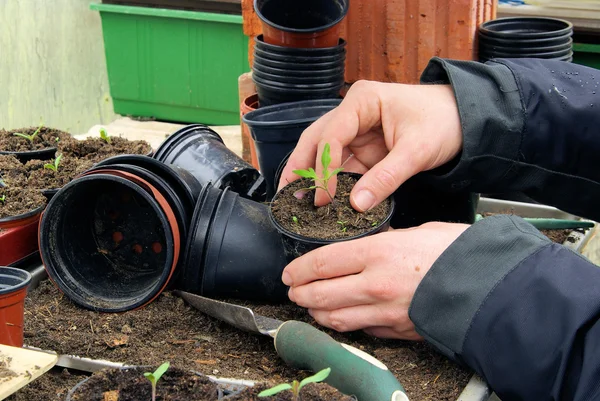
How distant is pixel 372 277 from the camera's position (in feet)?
4.02

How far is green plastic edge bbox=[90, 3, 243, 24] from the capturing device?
4.07 m

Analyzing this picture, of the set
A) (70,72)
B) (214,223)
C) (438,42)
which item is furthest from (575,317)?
(70,72)

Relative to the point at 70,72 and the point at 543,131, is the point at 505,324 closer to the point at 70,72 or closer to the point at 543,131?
the point at 543,131

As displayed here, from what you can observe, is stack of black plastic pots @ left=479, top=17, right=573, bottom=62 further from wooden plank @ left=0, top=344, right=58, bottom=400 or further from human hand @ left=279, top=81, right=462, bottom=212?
wooden plank @ left=0, top=344, right=58, bottom=400

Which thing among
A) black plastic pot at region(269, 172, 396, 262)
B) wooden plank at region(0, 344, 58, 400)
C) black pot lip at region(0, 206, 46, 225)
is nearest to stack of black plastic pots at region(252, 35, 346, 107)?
black pot lip at region(0, 206, 46, 225)

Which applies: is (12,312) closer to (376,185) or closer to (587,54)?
(376,185)

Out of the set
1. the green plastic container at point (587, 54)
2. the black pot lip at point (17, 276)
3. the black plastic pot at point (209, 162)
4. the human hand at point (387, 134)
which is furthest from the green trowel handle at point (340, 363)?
the green plastic container at point (587, 54)

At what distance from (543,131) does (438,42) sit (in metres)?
1.46

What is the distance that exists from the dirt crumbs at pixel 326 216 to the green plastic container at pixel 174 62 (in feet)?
9.28

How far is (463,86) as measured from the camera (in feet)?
4.96

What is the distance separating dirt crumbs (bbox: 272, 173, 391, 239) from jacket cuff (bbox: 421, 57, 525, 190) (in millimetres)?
237

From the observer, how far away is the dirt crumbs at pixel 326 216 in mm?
1329

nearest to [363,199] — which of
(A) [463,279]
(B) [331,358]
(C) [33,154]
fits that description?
(A) [463,279]

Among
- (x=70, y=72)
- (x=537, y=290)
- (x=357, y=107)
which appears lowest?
(x=70, y=72)
